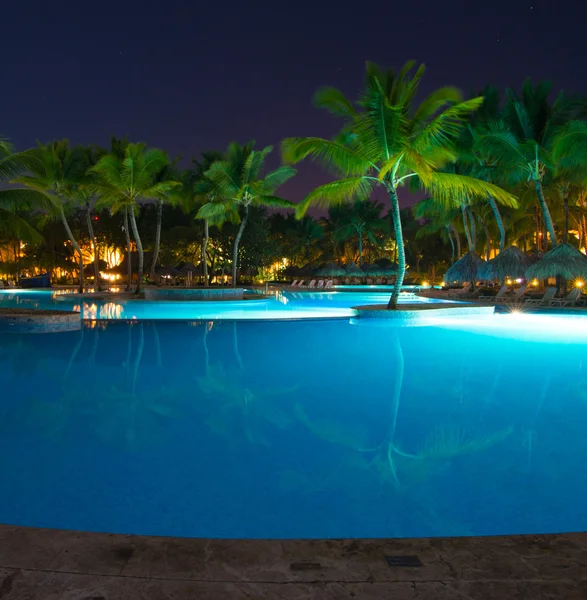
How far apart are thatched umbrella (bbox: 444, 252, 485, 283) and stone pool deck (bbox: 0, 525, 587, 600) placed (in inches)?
935

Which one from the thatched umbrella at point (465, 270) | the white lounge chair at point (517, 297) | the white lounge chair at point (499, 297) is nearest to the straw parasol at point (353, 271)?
the thatched umbrella at point (465, 270)

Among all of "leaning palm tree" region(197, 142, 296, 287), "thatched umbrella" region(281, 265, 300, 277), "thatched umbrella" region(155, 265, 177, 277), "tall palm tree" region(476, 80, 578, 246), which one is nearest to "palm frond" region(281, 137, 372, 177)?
"tall palm tree" region(476, 80, 578, 246)

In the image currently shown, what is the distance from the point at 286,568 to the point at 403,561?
1.52 feet

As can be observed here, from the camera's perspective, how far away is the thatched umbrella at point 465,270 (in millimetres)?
24922

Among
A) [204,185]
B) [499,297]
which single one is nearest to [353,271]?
[204,185]

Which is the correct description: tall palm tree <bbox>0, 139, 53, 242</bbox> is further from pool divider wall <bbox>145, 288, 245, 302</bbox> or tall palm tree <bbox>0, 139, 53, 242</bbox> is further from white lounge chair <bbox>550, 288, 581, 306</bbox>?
white lounge chair <bbox>550, 288, 581, 306</bbox>

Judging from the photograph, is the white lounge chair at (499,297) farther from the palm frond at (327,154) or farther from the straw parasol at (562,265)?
the palm frond at (327,154)

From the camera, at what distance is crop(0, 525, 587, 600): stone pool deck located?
190 cm

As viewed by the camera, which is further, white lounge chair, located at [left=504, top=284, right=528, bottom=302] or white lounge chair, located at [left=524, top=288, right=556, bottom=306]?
white lounge chair, located at [left=504, top=284, right=528, bottom=302]

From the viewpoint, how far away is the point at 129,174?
21.7m

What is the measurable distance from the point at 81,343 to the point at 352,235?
44.4m

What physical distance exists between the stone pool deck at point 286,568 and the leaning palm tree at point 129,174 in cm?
2063

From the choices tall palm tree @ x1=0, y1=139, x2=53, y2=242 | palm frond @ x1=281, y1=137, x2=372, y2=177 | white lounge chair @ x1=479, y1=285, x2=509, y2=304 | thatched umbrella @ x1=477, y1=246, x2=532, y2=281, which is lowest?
white lounge chair @ x1=479, y1=285, x2=509, y2=304

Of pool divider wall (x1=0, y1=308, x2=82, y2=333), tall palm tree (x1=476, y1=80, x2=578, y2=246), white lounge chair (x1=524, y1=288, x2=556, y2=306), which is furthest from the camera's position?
tall palm tree (x1=476, y1=80, x2=578, y2=246)
